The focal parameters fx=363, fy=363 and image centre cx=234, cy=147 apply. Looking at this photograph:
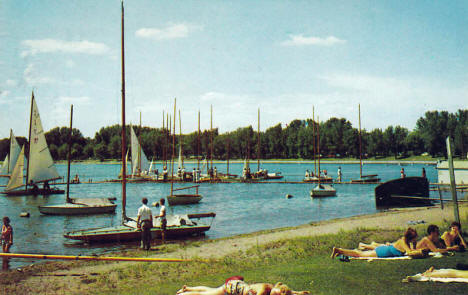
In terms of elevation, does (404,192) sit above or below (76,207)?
above

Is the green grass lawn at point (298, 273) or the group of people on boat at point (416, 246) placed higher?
the group of people on boat at point (416, 246)

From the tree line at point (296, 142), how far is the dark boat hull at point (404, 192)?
97247 mm

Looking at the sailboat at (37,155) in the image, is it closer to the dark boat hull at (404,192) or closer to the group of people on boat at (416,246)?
the dark boat hull at (404,192)

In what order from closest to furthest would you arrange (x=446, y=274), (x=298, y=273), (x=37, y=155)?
1. (x=446, y=274)
2. (x=298, y=273)
3. (x=37, y=155)

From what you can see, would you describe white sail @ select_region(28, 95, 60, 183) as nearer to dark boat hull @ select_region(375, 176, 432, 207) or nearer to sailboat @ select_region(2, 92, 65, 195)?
sailboat @ select_region(2, 92, 65, 195)

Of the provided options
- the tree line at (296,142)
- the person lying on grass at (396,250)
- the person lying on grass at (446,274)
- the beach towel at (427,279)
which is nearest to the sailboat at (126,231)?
the person lying on grass at (396,250)

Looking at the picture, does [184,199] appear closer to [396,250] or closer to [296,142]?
[396,250]

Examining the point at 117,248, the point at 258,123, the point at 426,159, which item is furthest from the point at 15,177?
the point at 426,159

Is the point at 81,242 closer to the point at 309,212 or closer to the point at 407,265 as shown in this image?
the point at 407,265

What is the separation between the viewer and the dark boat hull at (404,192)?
32.7m

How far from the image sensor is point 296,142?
560 feet

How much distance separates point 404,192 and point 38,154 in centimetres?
4086

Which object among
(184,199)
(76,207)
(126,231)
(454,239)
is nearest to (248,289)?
(454,239)

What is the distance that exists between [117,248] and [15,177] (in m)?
38.7
